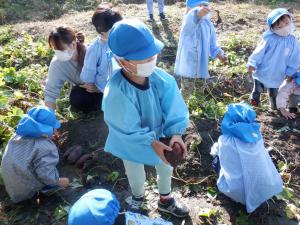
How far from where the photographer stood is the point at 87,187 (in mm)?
3676

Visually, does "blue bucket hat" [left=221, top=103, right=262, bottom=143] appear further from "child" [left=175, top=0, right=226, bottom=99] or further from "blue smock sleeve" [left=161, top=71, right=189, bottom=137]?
"child" [left=175, top=0, right=226, bottom=99]

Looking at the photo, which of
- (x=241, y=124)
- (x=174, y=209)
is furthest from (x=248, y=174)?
(x=174, y=209)

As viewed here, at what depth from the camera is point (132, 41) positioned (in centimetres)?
246

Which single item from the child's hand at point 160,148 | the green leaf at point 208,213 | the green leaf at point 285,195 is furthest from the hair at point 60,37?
the green leaf at point 285,195

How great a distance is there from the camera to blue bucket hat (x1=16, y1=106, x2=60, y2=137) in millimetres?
3227

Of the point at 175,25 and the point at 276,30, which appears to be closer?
the point at 276,30

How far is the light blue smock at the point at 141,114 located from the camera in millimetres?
2646

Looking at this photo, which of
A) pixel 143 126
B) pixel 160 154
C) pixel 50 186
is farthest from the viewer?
pixel 50 186

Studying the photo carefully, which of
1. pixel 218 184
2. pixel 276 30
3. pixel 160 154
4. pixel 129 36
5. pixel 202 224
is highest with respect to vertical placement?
pixel 129 36

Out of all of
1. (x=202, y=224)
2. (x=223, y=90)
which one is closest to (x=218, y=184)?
(x=202, y=224)

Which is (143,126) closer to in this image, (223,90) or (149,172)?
(149,172)

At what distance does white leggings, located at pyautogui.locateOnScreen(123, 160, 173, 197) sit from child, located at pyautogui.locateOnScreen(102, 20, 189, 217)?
9cm

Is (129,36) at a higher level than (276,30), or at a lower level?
higher

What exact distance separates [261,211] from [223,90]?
2.25 metres
